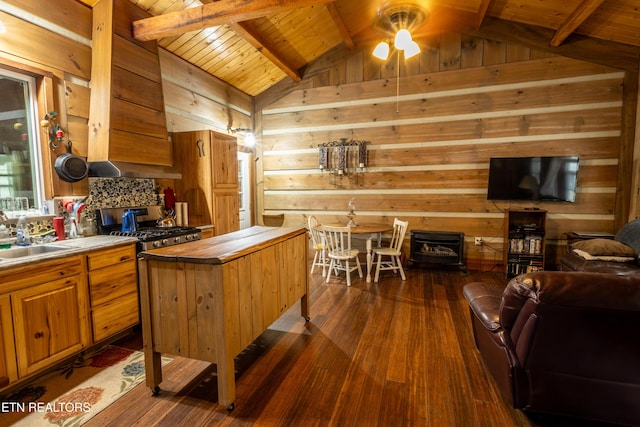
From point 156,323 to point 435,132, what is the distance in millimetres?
4651

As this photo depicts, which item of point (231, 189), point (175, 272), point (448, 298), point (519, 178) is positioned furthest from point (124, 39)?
point (519, 178)

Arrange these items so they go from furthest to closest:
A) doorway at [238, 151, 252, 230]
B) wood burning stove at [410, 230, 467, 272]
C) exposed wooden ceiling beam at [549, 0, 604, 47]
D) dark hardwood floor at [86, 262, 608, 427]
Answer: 1. doorway at [238, 151, 252, 230]
2. wood burning stove at [410, 230, 467, 272]
3. exposed wooden ceiling beam at [549, 0, 604, 47]
4. dark hardwood floor at [86, 262, 608, 427]

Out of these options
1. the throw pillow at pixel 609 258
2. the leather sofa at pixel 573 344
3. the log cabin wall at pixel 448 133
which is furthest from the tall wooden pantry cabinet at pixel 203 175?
the throw pillow at pixel 609 258

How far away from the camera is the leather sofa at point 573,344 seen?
4.55 feet

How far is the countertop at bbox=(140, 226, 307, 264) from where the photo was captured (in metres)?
1.82

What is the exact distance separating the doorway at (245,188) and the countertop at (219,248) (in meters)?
Result: 3.25

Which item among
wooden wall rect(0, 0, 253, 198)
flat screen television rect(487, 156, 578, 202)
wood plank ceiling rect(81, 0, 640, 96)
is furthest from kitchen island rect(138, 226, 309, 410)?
flat screen television rect(487, 156, 578, 202)

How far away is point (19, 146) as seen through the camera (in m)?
2.71

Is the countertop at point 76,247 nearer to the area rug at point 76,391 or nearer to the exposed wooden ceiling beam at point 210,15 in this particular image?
the area rug at point 76,391

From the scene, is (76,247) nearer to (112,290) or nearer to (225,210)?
(112,290)

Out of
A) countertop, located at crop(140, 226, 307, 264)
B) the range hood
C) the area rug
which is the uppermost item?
the range hood

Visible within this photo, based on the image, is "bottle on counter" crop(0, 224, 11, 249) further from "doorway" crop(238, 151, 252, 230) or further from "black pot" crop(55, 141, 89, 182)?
"doorway" crop(238, 151, 252, 230)

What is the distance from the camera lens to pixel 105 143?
2965 mm

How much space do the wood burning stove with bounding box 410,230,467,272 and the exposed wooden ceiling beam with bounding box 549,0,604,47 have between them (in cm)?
292
